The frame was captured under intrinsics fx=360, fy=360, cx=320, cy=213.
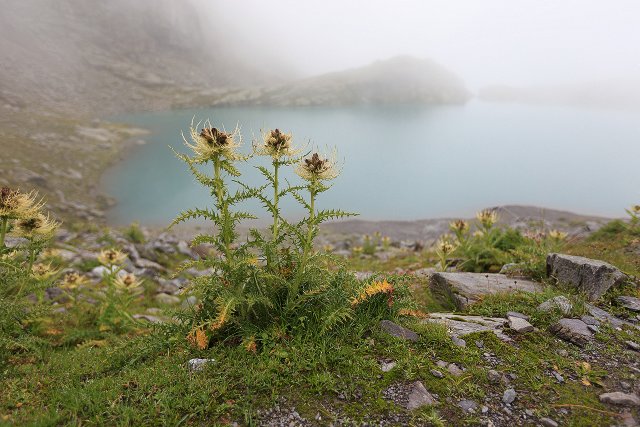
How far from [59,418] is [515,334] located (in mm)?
5294

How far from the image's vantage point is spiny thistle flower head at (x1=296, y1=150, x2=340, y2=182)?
438cm

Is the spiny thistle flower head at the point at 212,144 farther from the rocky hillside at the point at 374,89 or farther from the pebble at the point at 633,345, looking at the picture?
the rocky hillside at the point at 374,89

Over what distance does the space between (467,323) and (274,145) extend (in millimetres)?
3597

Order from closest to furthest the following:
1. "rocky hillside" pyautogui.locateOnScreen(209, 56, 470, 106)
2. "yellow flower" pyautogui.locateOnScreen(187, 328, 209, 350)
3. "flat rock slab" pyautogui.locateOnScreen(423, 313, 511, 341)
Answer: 1. "yellow flower" pyautogui.locateOnScreen(187, 328, 209, 350)
2. "flat rock slab" pyautogui.locateOnScreen(423, 313, 511, 341)
3. "rocky hillside" pyautogui.locateOnScreen(209, 56, 470, 106)

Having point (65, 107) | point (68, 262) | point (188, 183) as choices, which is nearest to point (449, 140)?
point (188, 183)

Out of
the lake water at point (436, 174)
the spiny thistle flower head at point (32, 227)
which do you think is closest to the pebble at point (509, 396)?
the spiny thistle flower head at point (32, 227)

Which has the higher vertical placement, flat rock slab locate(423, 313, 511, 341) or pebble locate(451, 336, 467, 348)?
pebble locate(451, 336, 467, 348)

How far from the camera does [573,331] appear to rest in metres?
4.56

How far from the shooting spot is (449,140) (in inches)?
2601

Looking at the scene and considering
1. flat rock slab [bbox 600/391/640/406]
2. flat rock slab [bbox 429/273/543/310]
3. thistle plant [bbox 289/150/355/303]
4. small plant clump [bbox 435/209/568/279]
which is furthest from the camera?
small plant clump [bbox 435/209/568/279]

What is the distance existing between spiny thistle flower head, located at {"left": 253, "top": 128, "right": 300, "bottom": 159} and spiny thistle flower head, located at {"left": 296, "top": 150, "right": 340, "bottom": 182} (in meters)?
0.24

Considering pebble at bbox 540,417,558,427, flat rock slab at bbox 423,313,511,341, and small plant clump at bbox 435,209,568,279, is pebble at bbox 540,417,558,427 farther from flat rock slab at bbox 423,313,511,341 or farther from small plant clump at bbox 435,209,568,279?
small plant clump at bbox 435,209,568,279

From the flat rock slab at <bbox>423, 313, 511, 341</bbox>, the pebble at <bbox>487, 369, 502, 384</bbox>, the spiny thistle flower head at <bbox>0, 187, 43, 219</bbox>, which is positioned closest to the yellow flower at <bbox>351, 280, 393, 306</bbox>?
the flat rock slab at <bbox>423, 313, 511, 341</bbox>

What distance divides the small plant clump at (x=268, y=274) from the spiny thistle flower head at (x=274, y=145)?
1 cm
